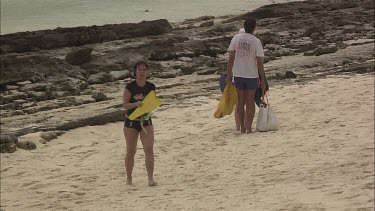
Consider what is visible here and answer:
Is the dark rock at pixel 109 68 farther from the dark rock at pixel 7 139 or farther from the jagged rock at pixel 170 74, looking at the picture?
the dark rock at pixel 7 139

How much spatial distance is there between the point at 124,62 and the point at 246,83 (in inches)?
325

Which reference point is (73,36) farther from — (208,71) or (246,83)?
(246,83)

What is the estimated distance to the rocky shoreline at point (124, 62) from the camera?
11.3 m

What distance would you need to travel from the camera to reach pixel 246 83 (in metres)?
7.92

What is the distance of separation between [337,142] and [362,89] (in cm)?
335

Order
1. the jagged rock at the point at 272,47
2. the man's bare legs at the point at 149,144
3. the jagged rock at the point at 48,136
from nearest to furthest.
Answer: the man's bare legs at the point at 149,144 < the jagged rock at the point at 48,136 < the jagged rock at the point at 272,47

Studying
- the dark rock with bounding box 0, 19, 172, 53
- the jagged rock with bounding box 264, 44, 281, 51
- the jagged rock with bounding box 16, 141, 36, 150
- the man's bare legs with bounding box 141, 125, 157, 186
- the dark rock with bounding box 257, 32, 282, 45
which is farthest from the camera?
the dark rock with bounding box 257, 32, 282, 45

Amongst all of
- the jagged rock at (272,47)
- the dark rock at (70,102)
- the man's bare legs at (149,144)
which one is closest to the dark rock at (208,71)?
the jagged rock at (272,47)

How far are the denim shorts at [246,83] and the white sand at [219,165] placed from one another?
0.62 m

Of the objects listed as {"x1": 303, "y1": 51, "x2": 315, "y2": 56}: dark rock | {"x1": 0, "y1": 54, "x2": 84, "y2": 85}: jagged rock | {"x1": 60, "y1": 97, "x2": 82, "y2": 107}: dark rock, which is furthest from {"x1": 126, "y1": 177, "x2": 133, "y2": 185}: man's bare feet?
{"x1": 303, "y1": 51, "x2": 315, "y2": 56}: dark rock

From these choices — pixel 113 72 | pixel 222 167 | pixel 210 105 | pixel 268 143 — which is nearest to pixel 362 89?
pixel 210 105

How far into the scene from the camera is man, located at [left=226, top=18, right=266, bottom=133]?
25.3 ft

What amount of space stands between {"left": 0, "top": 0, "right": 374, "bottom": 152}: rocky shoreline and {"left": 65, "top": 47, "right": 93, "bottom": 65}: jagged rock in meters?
0.02

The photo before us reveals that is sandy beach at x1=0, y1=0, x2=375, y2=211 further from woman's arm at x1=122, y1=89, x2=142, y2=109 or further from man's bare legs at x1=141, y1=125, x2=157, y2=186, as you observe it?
woman's arm at x1=122, y1=89, x2=142, y2=109
